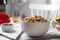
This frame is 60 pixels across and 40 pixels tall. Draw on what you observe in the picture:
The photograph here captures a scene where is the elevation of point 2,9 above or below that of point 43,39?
below

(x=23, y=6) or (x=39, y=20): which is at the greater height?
(x=39, y=20)

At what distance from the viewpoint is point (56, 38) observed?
0.90m

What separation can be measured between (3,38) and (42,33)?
242 millimetres

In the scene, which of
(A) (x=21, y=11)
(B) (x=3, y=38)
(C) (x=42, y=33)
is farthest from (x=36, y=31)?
(A) (x=21, y=11)

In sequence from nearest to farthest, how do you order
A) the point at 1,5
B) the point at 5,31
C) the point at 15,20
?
1. the point at 5,31
2. the point at 15,20
3. the point at 1,5

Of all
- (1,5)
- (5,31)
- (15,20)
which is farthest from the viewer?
(1,5)

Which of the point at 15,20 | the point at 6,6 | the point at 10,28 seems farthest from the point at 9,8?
the point at 10,28

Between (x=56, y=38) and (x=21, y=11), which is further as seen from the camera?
(x=21, y=11)

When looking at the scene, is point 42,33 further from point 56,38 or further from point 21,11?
point 21,11

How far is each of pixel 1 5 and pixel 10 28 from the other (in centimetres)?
193

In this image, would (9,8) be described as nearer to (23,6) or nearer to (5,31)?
(23,6)

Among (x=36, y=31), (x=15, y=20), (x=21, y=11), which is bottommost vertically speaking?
(x=21, y=11)

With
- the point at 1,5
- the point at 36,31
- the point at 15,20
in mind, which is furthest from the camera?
the point at 1,5

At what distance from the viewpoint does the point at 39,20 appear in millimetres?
875
